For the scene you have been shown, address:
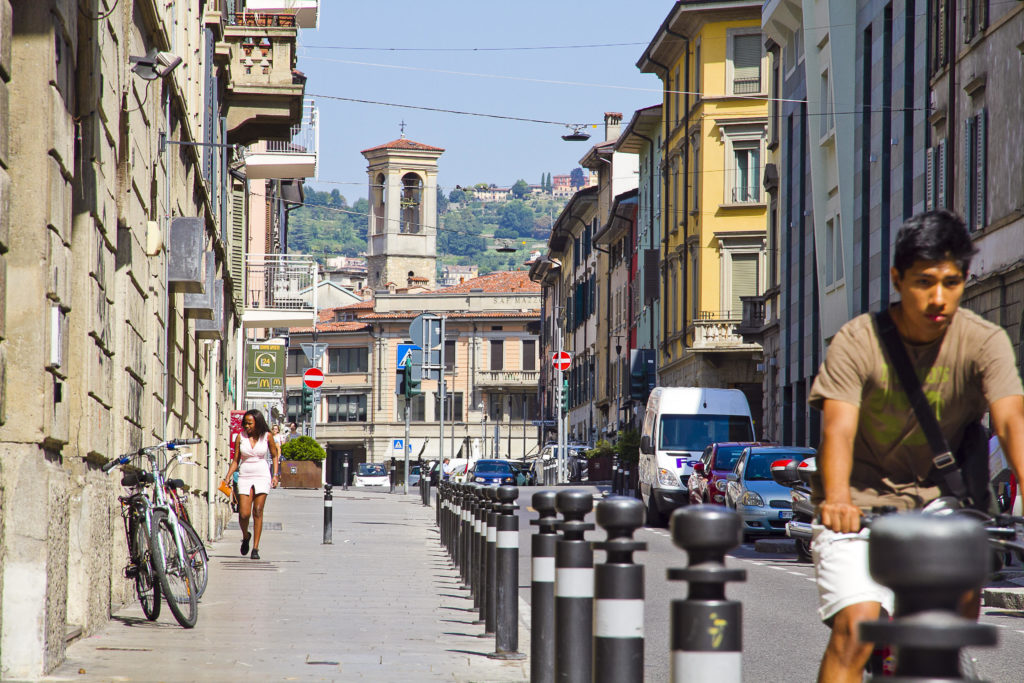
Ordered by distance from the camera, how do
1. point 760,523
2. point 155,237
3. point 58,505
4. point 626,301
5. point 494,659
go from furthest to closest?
point 626,301
point 760,523
point 155,237
point 494,659
point 58,505

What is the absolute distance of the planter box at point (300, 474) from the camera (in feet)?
186

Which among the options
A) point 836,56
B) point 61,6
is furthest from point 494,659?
point 836,56

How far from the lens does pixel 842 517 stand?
443cm

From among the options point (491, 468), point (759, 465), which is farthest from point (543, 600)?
point (491, 468)

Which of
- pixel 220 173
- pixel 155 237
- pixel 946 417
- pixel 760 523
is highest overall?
pixel 220 173

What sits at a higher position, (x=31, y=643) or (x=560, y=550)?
(x=560, y=550)

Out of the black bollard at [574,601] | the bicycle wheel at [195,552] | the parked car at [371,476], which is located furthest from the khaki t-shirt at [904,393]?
the parked car at [371,476]

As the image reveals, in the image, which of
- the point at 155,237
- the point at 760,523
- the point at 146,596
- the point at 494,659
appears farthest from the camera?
the point at 760,523

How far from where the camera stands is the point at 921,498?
15.6 feet

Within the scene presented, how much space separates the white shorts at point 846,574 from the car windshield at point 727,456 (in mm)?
22066

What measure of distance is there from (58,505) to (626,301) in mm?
62245

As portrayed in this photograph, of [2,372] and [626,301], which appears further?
[626,301]

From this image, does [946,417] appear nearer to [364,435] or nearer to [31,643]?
[31,643]

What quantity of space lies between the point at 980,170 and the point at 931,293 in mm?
20799
